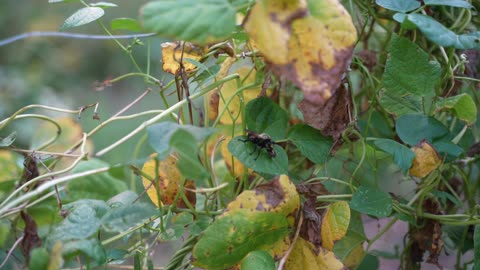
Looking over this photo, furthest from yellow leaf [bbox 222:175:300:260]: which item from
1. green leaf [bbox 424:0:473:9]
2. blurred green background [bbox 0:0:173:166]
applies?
blurred green background [bbox 0:0:173:166]

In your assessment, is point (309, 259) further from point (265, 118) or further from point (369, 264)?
point (369, 264)

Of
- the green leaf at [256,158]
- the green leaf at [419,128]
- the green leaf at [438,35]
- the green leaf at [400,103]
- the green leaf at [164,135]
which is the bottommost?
the green leaf at [419,128]

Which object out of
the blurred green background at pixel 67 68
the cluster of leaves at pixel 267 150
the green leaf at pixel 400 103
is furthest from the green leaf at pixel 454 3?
the blurred green background at pixel 67 68

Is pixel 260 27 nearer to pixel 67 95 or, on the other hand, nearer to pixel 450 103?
pixel 450 103

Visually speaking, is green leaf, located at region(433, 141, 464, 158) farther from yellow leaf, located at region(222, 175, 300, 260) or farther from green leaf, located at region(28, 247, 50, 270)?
green leaf, located at region(28, 247, 50, 270)

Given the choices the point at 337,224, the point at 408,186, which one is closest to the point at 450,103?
the point at 337,224

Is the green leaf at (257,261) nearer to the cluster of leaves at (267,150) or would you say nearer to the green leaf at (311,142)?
the cluster of leaves at (267,150)
